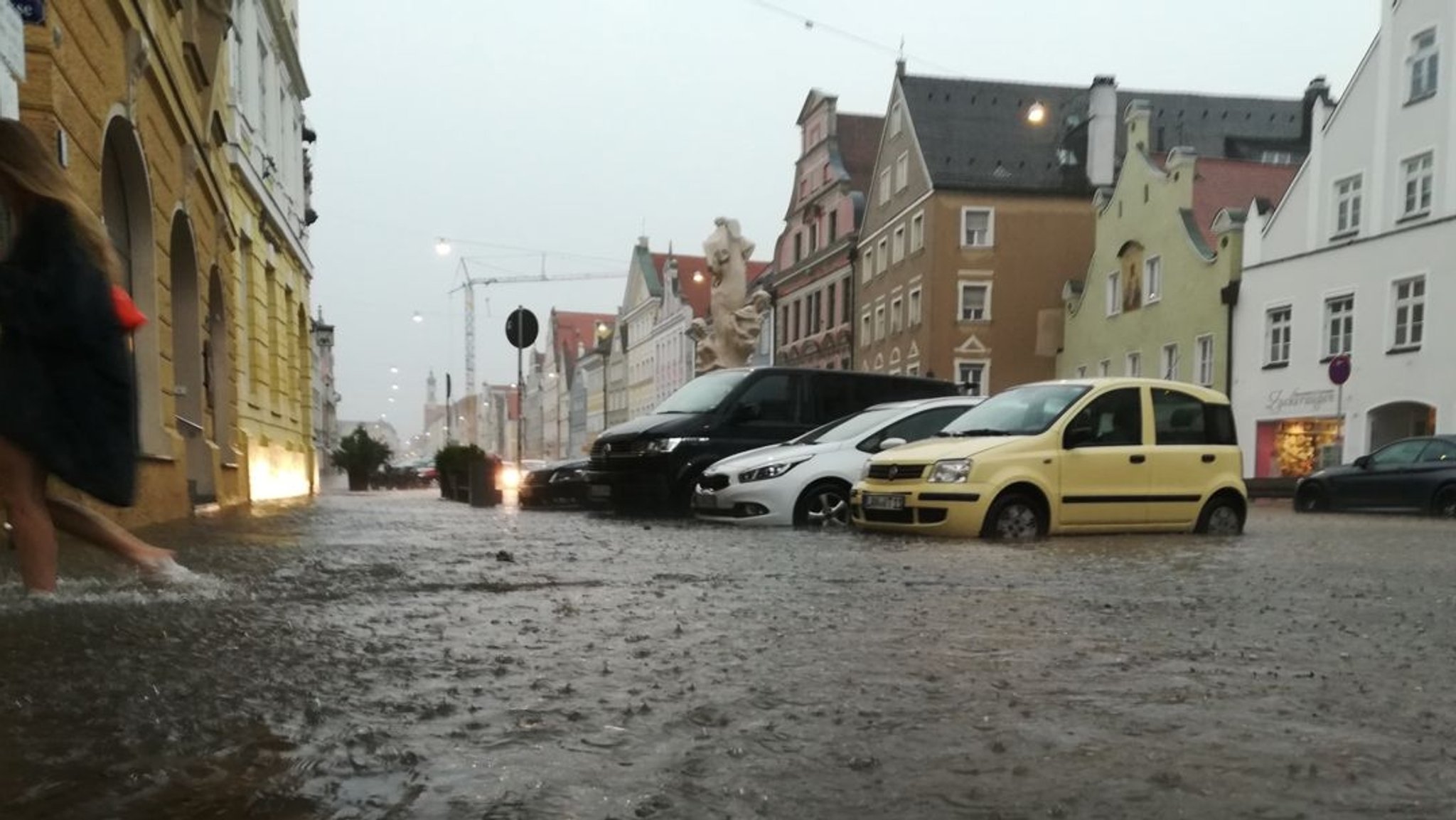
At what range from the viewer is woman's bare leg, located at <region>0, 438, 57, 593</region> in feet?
13.1

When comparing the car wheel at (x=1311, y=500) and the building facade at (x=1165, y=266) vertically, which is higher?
the building facade at (x=1165, y=266)

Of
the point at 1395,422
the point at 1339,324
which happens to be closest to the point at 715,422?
the point at 1395,422

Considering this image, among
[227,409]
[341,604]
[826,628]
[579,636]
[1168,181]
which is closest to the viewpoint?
[579,636]

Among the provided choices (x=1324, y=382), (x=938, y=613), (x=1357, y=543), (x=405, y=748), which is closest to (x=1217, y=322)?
(x=1324, y=382)

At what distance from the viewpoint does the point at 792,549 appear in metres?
7.84

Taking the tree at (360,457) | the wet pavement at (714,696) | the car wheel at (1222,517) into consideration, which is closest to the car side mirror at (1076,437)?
the car wheel at (1222,517)

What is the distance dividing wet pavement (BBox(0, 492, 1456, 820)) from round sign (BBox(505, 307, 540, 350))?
40.4ft

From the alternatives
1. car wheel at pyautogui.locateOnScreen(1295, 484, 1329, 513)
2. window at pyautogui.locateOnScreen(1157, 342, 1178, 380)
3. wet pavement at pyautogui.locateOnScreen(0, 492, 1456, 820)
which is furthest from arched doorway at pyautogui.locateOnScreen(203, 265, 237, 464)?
window at pyautogui.locateOnScreen(1157, 342, 1178, 380)

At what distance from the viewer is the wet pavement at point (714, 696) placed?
87.2 inches

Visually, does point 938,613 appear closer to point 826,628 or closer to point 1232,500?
point 826,628

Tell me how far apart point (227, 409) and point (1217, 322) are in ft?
90.3

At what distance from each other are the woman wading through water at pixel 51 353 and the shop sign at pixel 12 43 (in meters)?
2.64

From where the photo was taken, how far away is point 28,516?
Answer: 13.3 feet

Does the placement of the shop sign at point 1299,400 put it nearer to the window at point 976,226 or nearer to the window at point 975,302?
the window at point 975,302
